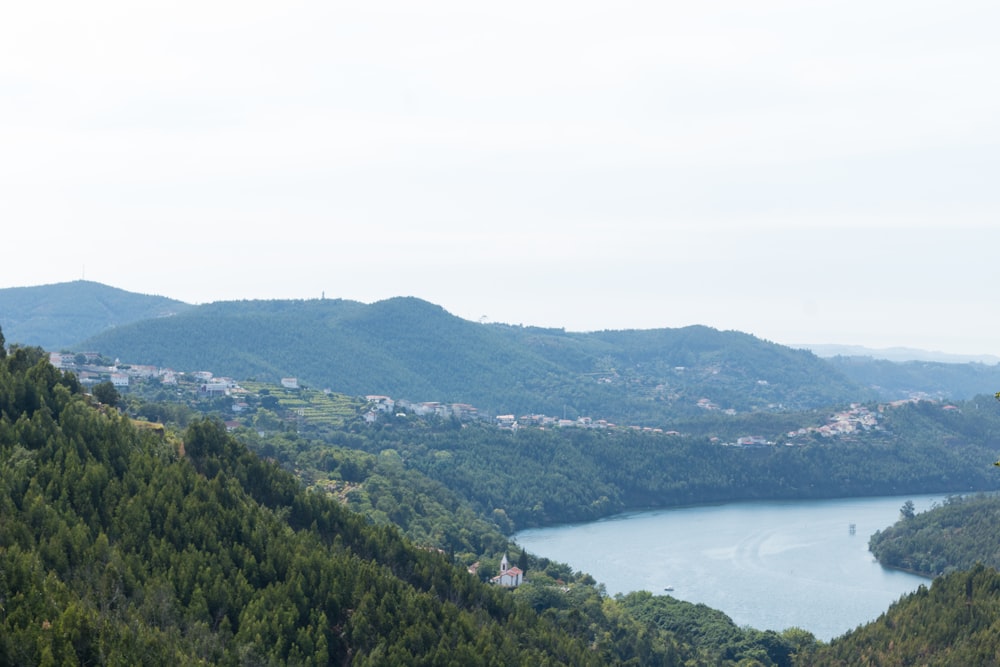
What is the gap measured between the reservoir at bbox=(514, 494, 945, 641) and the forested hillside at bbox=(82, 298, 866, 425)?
5234 centimetres

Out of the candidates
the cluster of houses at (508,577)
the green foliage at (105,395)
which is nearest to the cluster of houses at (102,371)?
the green foliage at (105,395)

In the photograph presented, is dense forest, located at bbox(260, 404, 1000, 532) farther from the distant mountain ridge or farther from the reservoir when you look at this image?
the distant mountain ridge

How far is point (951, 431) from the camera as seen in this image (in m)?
129

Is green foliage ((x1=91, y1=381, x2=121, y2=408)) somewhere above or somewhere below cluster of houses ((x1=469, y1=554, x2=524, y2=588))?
above

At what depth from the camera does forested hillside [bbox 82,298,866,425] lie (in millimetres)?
150875

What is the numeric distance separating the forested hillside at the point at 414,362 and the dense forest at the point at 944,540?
6551 cm

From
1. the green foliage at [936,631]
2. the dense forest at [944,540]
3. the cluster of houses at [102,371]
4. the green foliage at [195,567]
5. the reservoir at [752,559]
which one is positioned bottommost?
the reservoir at [752,559]

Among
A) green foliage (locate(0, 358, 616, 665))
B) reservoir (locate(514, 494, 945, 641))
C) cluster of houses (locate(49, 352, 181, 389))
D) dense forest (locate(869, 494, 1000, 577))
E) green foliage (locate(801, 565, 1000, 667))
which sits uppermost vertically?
cluster of houses (locate(49, 352, 181, 389))

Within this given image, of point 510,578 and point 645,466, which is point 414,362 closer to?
point 645,466

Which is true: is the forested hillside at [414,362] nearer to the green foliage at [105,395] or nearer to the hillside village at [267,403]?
the hillside village at [267,403]

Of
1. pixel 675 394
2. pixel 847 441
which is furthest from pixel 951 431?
pixel 675 394

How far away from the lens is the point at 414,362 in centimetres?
17638

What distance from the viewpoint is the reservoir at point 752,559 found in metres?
60.2

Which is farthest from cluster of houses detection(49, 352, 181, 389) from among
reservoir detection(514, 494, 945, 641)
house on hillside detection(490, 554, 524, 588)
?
house on hillside detection(490, 554, 524, 588)
